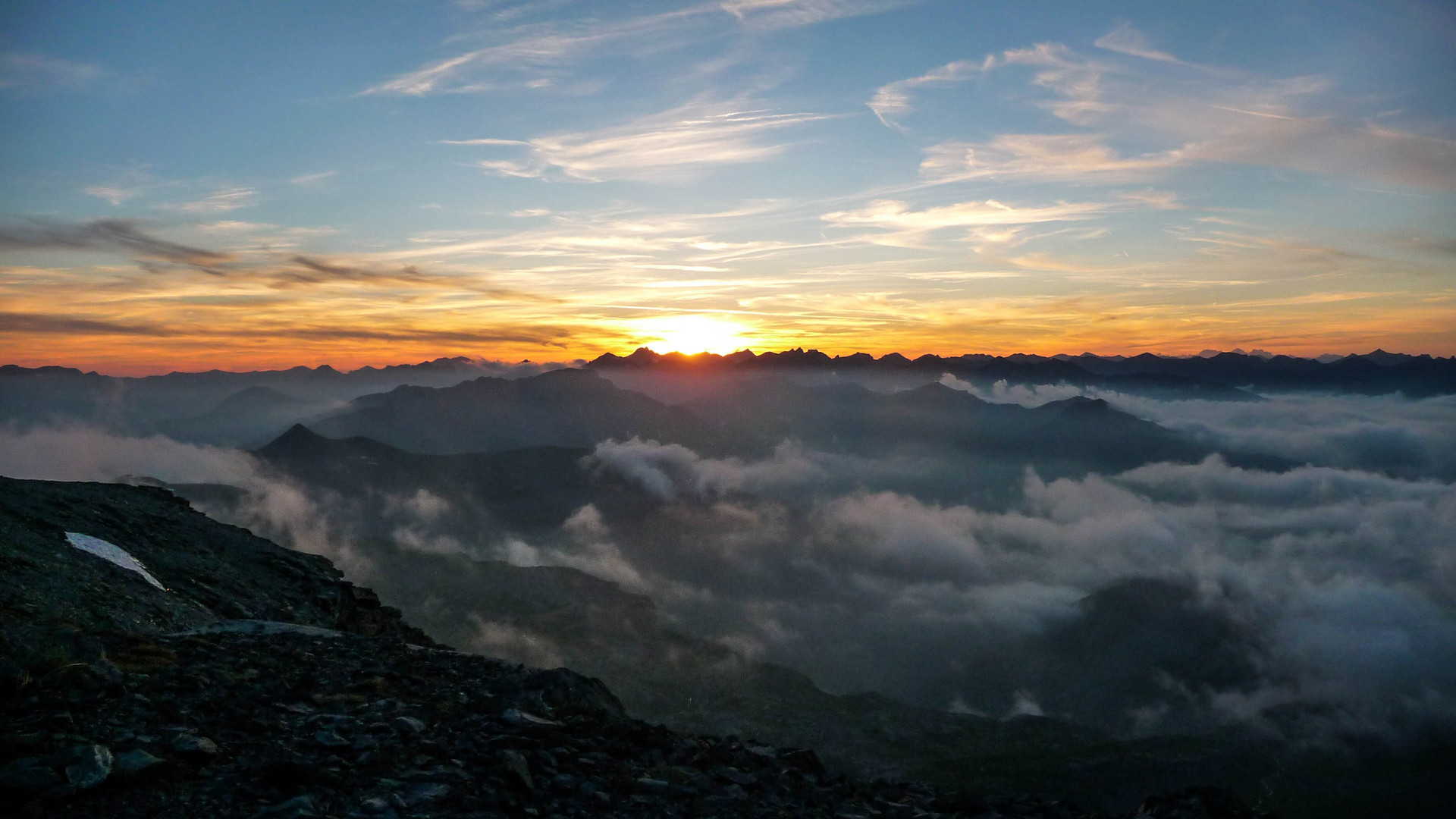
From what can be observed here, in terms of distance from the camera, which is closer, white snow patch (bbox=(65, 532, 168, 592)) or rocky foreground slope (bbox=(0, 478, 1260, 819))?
rocky foreground slope (bbox=(0, 478, 1260, 819))

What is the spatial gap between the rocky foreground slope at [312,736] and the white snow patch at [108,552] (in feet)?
4.25

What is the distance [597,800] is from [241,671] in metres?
9.43

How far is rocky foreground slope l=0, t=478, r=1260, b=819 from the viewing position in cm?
1138

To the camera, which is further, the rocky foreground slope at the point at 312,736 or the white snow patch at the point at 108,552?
the white snow patch at the point at 108,552

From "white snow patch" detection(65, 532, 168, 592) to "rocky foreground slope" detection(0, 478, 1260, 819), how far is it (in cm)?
130

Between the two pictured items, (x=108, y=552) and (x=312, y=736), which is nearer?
(x=312, y=736)

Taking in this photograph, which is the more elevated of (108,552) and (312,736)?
(108,552)

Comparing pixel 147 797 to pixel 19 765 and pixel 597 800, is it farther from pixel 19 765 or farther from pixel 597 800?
pixel 597 800

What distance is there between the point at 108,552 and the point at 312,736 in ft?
62.1

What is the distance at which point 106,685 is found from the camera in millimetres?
A: 13805

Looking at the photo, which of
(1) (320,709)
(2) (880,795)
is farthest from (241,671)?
(2) (880,795)

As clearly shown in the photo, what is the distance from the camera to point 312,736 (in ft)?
45.6

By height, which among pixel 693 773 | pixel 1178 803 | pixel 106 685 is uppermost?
pixel 106 685

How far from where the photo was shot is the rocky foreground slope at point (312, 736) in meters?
11.4
